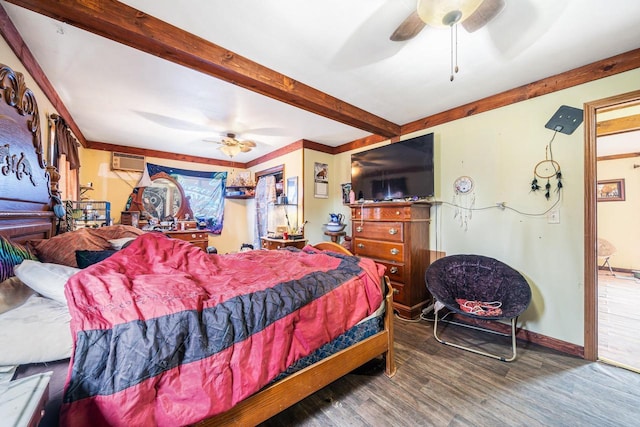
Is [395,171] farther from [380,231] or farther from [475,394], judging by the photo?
[475,394]

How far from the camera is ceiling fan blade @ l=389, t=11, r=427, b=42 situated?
4.57 feet

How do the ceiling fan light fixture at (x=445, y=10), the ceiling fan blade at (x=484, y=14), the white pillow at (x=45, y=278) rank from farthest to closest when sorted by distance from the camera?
the ceiling fan blade at (x=484, y=14) < the ceiling fan light fixture at (x=445, y=10) < the white pillow at (x=45, y=278)

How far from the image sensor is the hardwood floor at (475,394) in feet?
4.65

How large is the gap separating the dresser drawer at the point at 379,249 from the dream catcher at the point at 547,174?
54.6 inches

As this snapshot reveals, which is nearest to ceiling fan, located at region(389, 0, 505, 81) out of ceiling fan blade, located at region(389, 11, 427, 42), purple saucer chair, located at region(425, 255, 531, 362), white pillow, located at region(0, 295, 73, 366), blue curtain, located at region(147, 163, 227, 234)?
ceiling fan blade, located at region(389, 11, 427, 42)

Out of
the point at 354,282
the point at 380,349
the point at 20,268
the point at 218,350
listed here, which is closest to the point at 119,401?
the point at 218,350

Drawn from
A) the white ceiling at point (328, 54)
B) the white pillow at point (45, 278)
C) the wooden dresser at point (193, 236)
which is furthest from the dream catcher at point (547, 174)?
the wooden dresser at point (193, 236)

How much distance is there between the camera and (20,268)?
3.73 feet

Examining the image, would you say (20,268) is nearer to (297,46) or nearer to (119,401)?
(119,401)

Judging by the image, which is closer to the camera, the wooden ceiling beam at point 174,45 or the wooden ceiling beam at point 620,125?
the wooden ceiling beam at point 174,45

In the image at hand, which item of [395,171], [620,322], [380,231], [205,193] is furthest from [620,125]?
[205,193]

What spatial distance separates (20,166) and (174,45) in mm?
1320

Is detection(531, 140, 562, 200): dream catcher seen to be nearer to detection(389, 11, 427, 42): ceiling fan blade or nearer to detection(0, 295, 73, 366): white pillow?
detection(389, 11, 427, 42): ceiling fan blade

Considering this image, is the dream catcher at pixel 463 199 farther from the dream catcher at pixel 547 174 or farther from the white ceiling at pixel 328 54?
the white ceiling at pixel 328 54
